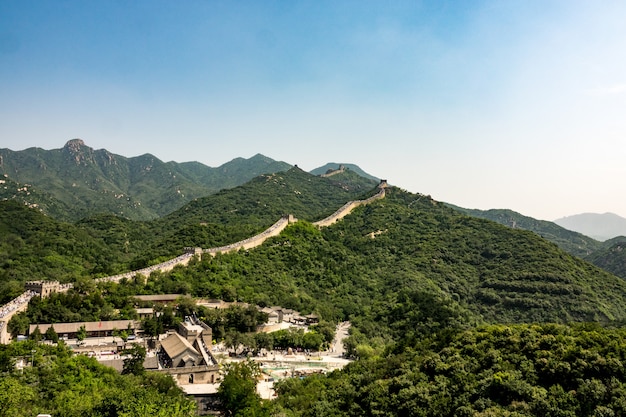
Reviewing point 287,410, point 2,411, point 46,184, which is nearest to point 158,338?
point 287,410

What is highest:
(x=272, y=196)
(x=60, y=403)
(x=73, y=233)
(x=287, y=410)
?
(x=272, y=196)

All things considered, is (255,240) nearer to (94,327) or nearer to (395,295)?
(395,295)

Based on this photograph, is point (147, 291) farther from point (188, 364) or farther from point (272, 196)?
point (272, 196)

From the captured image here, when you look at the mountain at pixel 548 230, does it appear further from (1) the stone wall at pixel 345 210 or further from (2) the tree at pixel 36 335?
(2) the tree at pixel 36 335

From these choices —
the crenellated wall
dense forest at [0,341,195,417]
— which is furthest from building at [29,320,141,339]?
the crenellated wall

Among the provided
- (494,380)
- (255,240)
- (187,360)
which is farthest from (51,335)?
(255,240)

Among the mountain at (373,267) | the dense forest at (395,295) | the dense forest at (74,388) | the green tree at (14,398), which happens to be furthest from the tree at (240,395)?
the mountain at (373,267)

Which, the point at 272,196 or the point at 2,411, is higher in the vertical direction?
the point at 272,196
